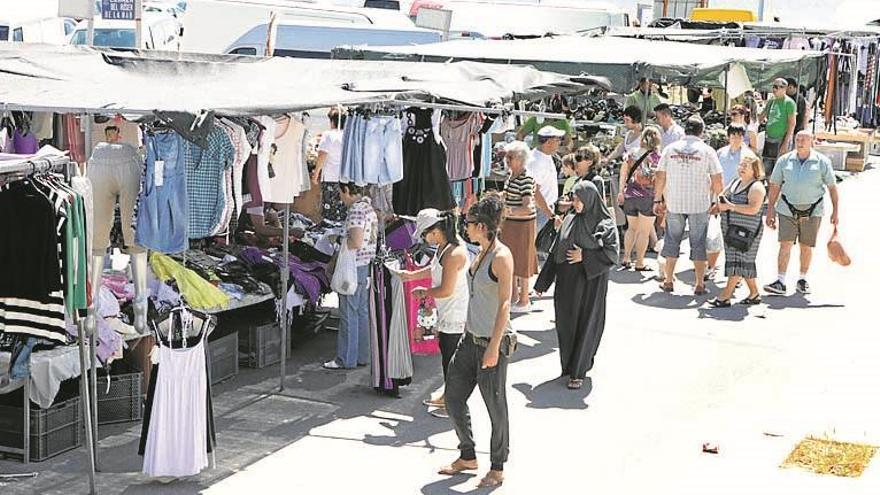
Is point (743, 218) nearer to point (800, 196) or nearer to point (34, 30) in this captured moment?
point (800, 196)

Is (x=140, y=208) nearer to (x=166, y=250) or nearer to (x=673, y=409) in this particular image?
(x=166, y=250)

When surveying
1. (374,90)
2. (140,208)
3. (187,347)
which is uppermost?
(374,90)

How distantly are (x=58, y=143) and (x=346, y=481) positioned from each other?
498cm

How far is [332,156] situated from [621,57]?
6924mm

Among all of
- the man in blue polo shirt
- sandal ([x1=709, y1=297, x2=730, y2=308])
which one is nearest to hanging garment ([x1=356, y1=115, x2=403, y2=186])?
sandal ([x1=709, y1=297, x2=730, y2=308])

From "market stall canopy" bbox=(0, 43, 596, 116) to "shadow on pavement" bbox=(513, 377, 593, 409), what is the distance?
7.48 ft

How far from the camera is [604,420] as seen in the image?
892 cm

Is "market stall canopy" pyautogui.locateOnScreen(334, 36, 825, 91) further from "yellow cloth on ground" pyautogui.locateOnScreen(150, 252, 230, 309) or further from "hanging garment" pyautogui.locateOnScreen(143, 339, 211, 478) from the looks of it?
"hanging garment" pyautogui.locateOnScreen(143, 339, 211, 478)

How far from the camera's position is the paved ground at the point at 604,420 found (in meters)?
7.67

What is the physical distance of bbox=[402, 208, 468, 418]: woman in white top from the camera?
7812mm

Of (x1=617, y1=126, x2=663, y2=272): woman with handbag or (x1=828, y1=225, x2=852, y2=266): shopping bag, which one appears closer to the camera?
(x1=828, y1=225, x2=852, y2=266): shopping bag

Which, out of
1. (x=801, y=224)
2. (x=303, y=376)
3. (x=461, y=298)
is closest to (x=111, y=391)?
(x=303, y=376)

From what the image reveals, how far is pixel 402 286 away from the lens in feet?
30.6

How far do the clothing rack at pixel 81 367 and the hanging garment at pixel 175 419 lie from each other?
0.36 metres
